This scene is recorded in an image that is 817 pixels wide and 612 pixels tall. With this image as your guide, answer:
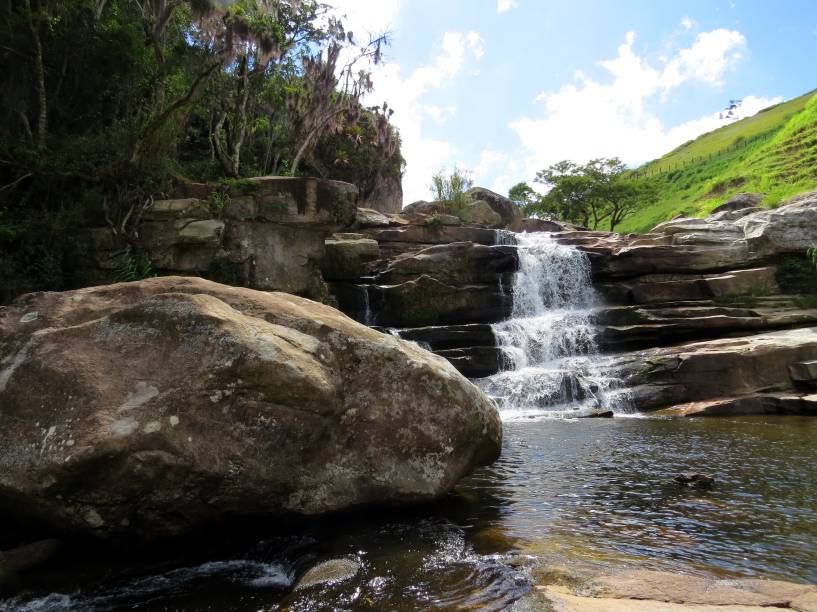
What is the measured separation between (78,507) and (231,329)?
5.76 feet

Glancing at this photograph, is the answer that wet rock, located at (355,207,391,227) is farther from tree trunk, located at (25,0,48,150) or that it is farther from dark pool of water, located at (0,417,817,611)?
dark pool of water, located at (0,417,817,611)

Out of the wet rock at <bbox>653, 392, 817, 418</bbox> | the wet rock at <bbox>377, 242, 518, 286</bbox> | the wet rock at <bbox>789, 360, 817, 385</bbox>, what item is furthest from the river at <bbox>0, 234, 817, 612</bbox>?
the wet rock at <bbox>377, 242, 518, 286</bbox>

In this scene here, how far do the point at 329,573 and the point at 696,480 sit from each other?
16.2 feet

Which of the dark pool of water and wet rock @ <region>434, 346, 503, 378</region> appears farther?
wet rock @ <region>434, 346, 503, 378</region>

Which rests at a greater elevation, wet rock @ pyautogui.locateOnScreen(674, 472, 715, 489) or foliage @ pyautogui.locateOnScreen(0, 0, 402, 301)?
foliage @ pyautogui.locateOnScreen(0, 0, 402, 301)

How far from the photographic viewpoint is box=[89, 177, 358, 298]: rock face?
55.3 ft

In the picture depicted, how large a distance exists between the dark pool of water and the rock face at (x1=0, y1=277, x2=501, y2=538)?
0.37 meters

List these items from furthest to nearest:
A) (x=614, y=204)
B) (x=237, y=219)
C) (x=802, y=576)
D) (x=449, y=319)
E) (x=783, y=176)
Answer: (x=614, y=204)
(x=783, y=176)
(x=449, y=319)
(x=237, y=219)
(x=802, y=576)

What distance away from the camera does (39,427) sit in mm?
4102

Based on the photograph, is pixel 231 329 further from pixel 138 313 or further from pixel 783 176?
pixel 783 176

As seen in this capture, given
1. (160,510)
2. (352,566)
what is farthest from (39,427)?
(352,566)

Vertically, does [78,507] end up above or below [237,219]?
below

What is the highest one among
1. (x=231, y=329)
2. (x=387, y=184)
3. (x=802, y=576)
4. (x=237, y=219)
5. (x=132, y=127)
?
(x=387, y=184)

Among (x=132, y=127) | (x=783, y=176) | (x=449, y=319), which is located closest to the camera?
(x=132, y=127)
